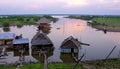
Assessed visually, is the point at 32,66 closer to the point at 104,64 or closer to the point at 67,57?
the point at 67,57

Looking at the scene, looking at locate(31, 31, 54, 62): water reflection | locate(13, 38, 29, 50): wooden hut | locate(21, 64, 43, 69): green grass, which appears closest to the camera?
locate(21, 64, 43, 69): green grass

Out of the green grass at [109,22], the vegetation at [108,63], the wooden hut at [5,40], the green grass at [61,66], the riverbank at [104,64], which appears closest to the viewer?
the green grass at [61,66]

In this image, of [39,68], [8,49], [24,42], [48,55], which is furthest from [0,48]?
[39,68]

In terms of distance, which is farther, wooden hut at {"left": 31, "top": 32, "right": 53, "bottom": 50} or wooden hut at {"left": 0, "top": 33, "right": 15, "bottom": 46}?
wooden hut at {"left": 0, "top": 33, "right": 15, "bottom": 46}

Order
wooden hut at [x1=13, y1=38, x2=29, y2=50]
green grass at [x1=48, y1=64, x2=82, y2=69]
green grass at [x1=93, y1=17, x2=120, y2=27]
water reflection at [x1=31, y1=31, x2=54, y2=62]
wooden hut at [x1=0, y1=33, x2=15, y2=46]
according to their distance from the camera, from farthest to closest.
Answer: green grass at [x1=93, y1=17, x2=120, y2=27] < wooden hut at [x1=0, y1=33, x2=15, y2=46] < wooden hut at [x1=13, y1=38, x2=29, y2=50] < water reflection at [x1=31, y1=31, x2=54, y2=62] < green grass at [x1=48, y1=64, x2=82, y2=69]

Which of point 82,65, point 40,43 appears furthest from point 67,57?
point 82,65

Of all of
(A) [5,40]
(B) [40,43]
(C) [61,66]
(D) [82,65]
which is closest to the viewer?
(C) [61,66]

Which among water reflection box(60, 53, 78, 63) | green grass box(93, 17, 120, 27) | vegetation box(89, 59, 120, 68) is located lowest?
water reflection box(60, 53, 78, 63)

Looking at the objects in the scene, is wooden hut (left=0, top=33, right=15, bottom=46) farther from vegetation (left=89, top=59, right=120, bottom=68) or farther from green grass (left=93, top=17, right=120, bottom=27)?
green grass (left=93, top=17, right=120, bottom=27)

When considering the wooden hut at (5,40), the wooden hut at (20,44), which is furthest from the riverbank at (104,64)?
the wooden hut at (5,40)

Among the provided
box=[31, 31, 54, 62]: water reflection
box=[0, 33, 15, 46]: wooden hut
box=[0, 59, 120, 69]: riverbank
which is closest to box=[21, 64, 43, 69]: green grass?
box=[0, 59, 120, 69]: riverbank

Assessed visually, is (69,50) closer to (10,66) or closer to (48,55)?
(48,55)

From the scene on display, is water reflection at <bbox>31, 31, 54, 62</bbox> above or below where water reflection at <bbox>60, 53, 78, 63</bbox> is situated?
above

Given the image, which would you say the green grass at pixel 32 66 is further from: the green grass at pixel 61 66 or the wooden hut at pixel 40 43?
the wooden hut at pixel 40 43
